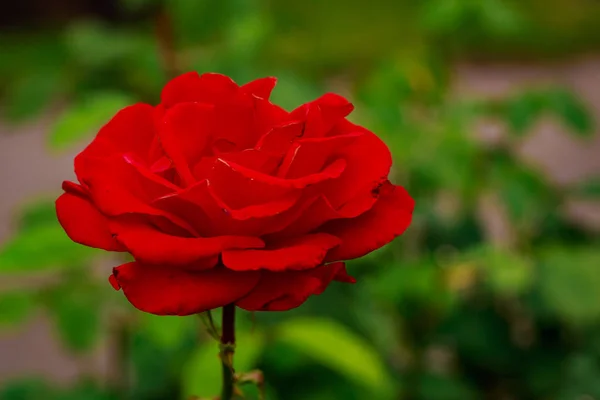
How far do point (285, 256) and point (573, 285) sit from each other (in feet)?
2.11

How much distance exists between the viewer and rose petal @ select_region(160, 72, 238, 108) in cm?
32

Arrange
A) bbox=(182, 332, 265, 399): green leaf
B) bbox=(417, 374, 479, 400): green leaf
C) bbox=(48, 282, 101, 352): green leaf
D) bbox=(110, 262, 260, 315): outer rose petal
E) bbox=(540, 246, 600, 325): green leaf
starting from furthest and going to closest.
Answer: bbox=(417, 374, 479, 400): green leaf < bbox=(540, 246, 600, 325): green leaf < bbox=(48, 282, 101, 352): green leaf < bbox=(182, 332, 265, 399): green leaf < bbox=(110, 262, 260, 315): outer rose petal

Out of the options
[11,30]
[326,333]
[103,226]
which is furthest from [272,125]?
→ [11,30]

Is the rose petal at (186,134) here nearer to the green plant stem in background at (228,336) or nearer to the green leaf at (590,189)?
the green plant stem in background at (228,336)

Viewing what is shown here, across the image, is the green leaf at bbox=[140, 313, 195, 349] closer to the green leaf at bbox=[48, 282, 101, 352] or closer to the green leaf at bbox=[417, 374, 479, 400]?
the green leaf at bbox=[48, 282, 101, 352]

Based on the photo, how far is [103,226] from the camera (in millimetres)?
292

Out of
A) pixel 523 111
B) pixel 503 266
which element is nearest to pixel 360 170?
pixel 503 266

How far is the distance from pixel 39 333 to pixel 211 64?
1036 millimetres

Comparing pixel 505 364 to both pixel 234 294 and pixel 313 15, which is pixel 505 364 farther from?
pixel 313 15

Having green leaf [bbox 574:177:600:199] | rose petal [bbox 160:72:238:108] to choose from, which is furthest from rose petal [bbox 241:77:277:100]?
green leaf [bbox 574:177:600:199]

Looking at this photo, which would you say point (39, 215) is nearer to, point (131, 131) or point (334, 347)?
point (334, 347)

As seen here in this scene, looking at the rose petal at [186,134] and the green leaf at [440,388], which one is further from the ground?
the green leaf at [440,388]

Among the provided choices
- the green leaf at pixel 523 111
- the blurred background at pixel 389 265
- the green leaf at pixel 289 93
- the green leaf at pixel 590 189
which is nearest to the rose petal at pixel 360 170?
the blurred background at pixel 389 265

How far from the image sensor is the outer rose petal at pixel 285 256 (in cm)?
26
